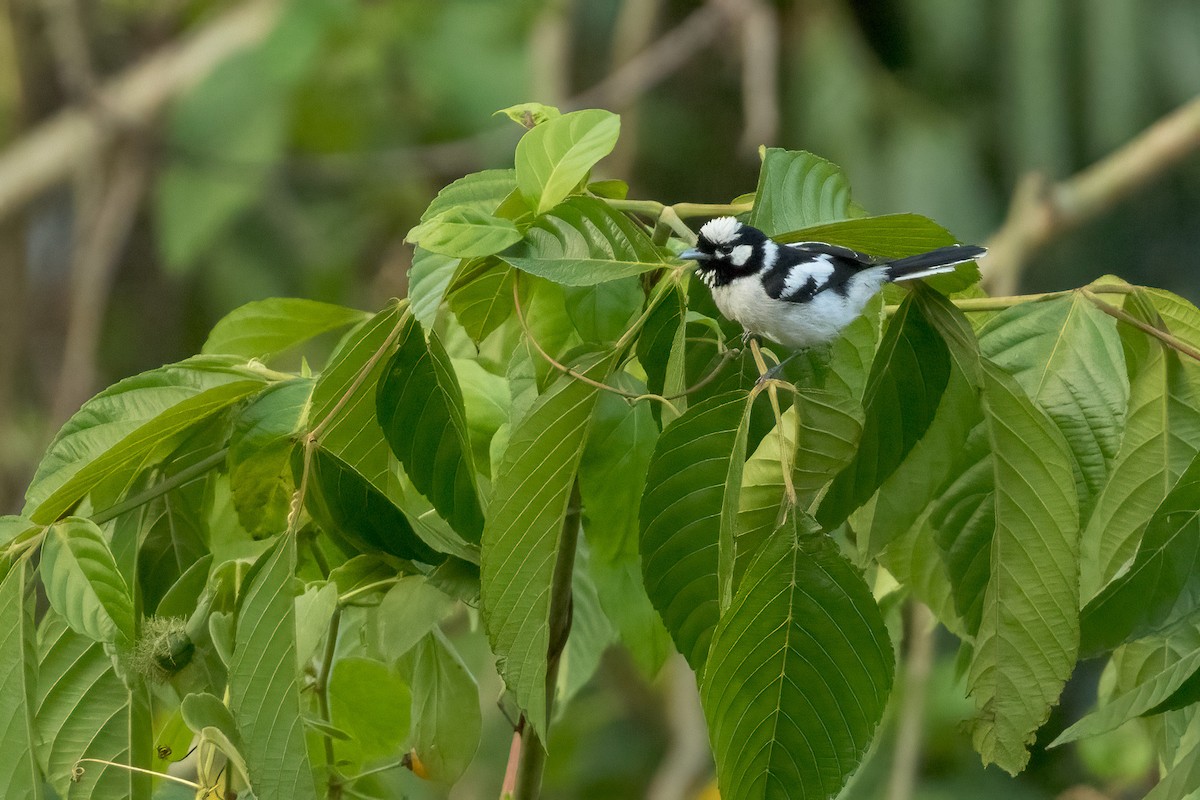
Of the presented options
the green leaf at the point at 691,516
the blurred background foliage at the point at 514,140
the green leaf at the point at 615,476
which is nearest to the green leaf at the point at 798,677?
the green leaf at the point at 691,516

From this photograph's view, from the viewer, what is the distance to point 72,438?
2.96 ft

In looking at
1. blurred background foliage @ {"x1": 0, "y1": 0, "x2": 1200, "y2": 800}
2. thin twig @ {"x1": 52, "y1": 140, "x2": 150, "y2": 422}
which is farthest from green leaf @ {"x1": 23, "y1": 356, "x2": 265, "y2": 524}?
thin twig @ {"x1": 52, "y1": 140, "x2": 150, "y2": 422}

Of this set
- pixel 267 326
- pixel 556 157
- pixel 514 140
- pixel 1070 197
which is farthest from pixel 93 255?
pixel 556 157

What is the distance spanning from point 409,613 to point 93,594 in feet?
0.68

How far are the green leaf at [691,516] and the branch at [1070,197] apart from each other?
1.75 metres

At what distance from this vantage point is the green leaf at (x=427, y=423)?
83cm

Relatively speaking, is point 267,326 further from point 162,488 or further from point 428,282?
point 428,282

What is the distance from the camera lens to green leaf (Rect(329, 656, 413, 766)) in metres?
0.92

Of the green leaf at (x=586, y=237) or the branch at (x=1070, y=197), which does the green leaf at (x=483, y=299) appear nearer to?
the green leaf at (x=586, y=237)

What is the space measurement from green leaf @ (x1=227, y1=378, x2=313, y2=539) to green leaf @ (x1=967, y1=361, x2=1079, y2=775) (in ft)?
1.58

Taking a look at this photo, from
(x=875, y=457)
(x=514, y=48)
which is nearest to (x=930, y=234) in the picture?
(x=875, y=457)

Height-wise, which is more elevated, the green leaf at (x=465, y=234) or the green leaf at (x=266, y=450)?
the green leaf at (x=465, y=234)

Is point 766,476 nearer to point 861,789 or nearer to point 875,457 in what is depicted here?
point 875,457

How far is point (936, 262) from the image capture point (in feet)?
3.14
